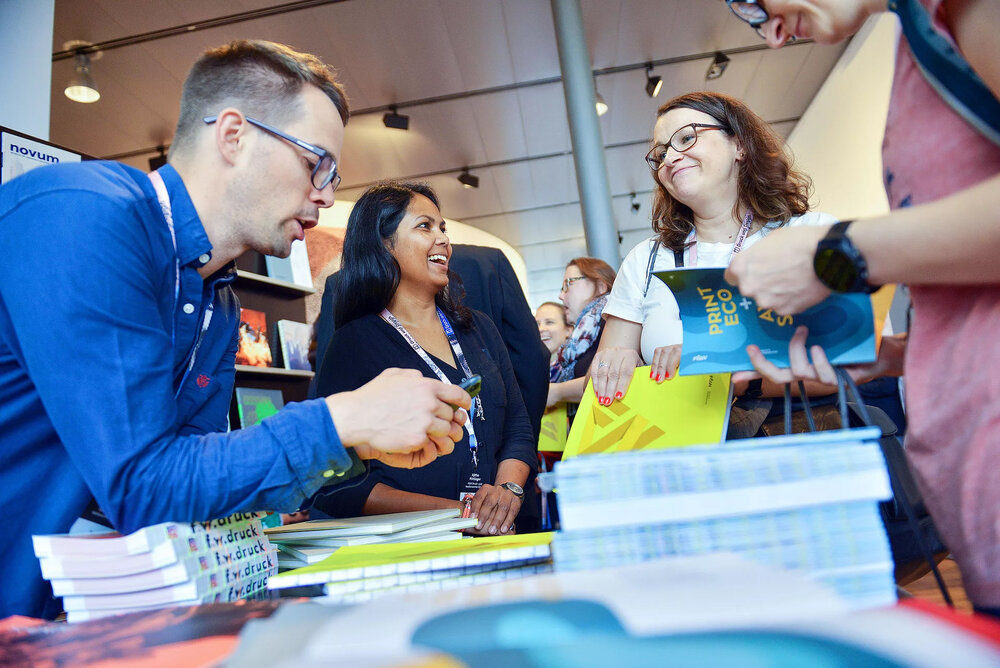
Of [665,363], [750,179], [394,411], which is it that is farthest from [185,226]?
[750,179]

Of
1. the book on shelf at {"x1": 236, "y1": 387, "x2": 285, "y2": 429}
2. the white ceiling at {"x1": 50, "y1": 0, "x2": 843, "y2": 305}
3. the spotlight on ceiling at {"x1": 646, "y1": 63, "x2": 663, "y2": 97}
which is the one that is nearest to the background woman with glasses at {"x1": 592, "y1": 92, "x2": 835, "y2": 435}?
the book on shelf at {"x1": 236, "y1": 387, "x2": 285, "y2": 429}

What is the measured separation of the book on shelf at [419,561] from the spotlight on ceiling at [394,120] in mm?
6668

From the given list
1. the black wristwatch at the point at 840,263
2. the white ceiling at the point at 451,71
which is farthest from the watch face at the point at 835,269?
the white ceiling at the point at 451,71

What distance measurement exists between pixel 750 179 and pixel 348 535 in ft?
4.28

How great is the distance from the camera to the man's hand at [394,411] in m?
0.99

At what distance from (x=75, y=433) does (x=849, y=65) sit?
7.29 m

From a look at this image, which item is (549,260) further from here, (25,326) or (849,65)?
(25,326)

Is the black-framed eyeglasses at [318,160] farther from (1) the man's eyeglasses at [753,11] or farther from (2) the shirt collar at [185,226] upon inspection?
(1) the man's eyeglasses at [753,11]

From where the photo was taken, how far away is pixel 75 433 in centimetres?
90

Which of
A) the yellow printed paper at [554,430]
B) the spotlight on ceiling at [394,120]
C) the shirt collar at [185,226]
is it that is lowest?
the yellow printed paper at [554,430]

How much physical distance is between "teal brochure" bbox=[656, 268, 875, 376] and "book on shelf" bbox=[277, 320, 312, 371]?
340 cm

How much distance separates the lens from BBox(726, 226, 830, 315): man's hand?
75cm

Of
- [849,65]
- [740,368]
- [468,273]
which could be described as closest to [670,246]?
[740,368]

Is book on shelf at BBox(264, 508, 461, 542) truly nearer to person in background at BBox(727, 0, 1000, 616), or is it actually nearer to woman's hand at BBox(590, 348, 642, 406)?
woman's hand at BBox(590, 348, 642, 406)
